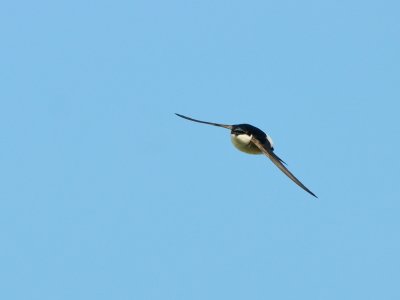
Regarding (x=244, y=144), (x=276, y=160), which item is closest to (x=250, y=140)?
(x=244, y=144)

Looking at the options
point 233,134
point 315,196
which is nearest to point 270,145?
point 233,134

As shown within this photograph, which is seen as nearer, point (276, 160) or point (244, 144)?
point (276, 160)

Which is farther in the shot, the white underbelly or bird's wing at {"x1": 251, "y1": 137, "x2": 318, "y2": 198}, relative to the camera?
the white underbelly

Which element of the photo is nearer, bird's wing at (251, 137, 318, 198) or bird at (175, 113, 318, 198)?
bird's wing at (251, 137, 318, 198)

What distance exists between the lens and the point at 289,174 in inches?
918

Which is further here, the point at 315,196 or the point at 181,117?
the point at 181,117

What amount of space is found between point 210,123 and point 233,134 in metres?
0.75

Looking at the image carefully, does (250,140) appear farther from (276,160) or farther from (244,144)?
(276,160)

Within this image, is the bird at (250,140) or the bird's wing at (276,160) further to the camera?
the bird at (250,140)

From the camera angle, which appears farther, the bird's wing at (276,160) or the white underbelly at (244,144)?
the white underbelly at (244,144)

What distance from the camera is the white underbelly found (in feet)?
81.3

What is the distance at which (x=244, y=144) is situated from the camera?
24.8 metres

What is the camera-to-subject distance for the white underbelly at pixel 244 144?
81.3 ft

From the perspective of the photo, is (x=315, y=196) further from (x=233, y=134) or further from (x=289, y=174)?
(x=233, y=134)
